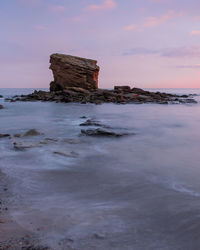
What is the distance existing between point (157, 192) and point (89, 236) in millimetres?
1626

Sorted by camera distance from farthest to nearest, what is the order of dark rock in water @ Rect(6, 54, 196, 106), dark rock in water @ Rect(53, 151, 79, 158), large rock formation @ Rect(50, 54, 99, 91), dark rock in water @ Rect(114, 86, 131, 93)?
dark rock in water @ Rect(114, 86, 131, 93) → large rock formation @ Rect(50, 54, 99, 91) → dark rock in water @ Rect(6, 54, 196, 106) → dark rock in water @ Rect(53, 151, 79, 158)

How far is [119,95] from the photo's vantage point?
33125mm

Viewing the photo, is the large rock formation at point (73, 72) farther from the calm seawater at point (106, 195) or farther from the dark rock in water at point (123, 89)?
the calm seawater at point (106, 195)

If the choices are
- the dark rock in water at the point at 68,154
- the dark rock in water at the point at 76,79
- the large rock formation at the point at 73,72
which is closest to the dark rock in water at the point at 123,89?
the dark rock in water at the point at 76,79

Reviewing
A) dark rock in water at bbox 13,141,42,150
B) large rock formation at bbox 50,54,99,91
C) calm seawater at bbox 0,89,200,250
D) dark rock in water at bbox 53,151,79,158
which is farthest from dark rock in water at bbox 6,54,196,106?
calm seawater at bbox 0,89,200,250

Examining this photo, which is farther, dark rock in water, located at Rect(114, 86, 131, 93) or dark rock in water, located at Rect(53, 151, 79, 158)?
dark rock in water, located at Rect(114, 86, 131, 93)

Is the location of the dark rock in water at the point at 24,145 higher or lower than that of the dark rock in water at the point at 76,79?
lower

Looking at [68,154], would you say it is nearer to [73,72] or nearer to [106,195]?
[106,195]

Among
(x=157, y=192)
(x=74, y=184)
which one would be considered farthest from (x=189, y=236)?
(x=74, y=184)

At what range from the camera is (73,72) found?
37.8 meters

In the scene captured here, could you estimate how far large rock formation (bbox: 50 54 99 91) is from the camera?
37.8m

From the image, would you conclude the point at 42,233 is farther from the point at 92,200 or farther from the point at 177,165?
the point at 177,165

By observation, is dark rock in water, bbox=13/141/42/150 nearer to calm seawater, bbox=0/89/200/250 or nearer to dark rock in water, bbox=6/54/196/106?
calm seawater, bbox=0/89/200/250

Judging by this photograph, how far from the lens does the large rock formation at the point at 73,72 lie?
124ft
